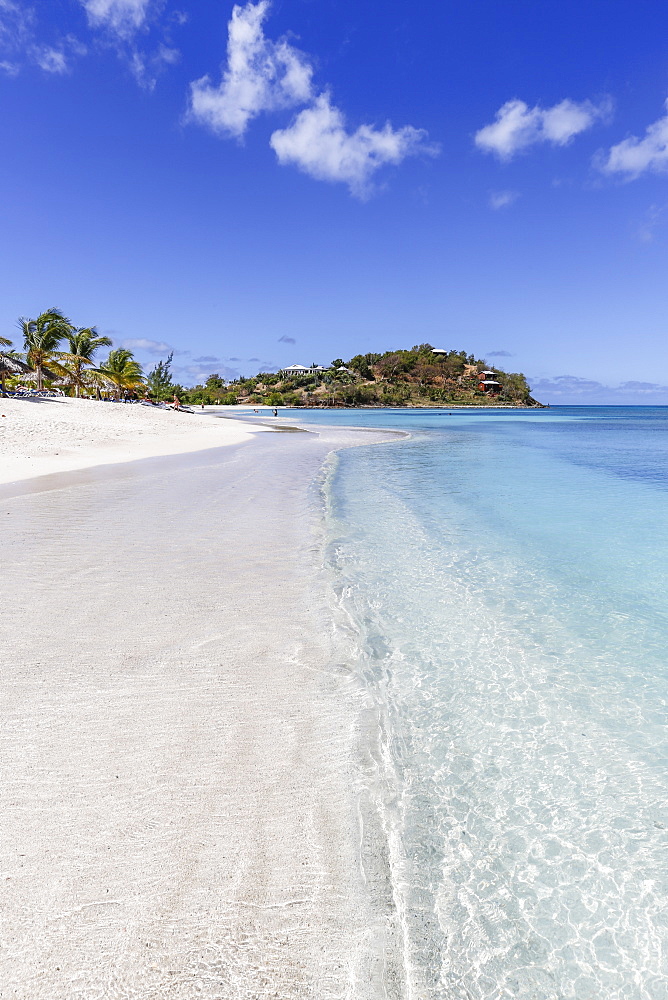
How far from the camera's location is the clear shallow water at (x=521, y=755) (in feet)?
7.58

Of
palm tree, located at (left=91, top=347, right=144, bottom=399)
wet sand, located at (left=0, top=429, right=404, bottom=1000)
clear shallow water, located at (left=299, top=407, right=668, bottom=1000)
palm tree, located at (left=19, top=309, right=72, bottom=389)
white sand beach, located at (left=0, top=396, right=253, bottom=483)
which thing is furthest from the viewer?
palm tree, located at (left=91, top=347, right=144, bottom=399)

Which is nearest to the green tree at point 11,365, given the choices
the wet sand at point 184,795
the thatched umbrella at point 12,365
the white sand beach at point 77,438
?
the thatched umbrella at point 12,365

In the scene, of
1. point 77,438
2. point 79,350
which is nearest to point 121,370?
point 79,350

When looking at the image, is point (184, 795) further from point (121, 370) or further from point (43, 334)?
point (121, 370)

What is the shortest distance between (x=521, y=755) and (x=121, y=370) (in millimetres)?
66804

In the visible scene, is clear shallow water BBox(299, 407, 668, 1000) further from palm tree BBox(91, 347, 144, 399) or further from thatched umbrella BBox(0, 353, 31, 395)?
palm tree BBox(91, 347, 144, 399)

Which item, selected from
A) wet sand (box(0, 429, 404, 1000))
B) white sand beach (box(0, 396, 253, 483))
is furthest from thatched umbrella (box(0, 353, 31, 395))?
wet sand (box(0, 429, 404, 1000))

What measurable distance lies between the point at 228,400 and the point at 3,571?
128 metres

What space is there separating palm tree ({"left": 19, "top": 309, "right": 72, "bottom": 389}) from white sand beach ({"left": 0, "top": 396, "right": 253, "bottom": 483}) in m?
7.38

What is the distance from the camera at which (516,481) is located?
53.9 ft

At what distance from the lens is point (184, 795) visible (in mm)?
2969

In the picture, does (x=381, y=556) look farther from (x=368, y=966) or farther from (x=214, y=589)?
(x=368, y=966)

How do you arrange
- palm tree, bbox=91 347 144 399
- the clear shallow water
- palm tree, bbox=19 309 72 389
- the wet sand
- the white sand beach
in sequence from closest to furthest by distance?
1. the wet sand
2. the clear shallow water
3. the white sand beach
4. palm tree, bbox=19 309 72 389
5. palm tree, bbox=91 347 144 399

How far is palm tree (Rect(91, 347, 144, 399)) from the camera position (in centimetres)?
6168
